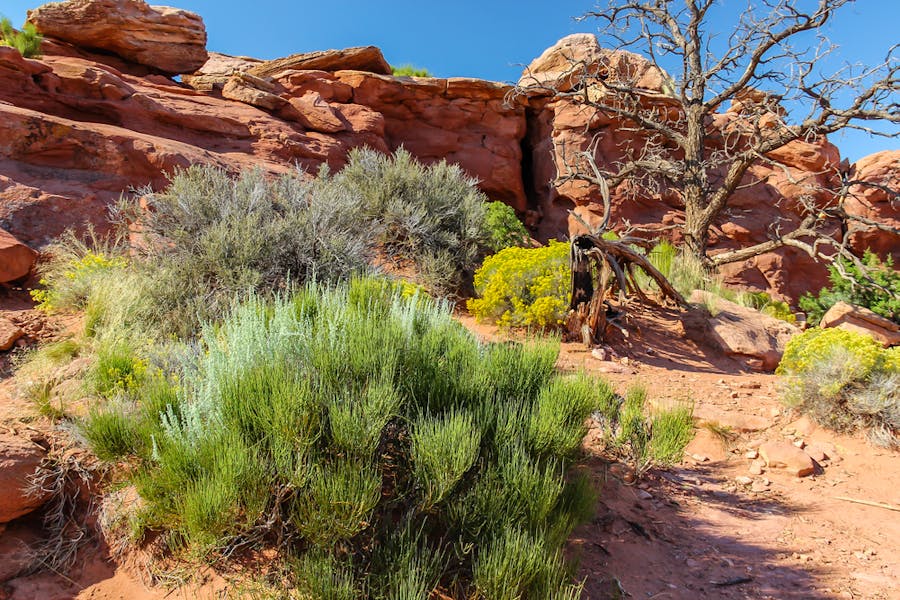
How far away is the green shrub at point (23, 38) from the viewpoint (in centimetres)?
1031

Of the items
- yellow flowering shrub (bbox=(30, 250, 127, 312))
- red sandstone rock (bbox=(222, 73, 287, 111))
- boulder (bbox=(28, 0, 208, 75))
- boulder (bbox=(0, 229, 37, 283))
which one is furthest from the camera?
red sandstone rock (bbox=(222, 73, 287, 111))

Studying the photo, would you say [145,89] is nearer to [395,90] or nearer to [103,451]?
[395,90]

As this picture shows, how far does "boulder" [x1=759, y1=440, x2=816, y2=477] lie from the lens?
12.6 ft

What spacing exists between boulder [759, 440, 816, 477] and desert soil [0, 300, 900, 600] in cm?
7

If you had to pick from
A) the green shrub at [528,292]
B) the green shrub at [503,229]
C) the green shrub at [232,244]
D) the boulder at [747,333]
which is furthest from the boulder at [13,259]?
the boulder at [747,333]

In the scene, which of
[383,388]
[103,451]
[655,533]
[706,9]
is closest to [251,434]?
[383,388]

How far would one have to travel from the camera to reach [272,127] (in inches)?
452

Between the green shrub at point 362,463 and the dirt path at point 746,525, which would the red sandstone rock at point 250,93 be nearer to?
the green shrub at point 362,463

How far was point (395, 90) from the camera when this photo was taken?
14.0m

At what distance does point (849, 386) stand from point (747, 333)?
2.55 m

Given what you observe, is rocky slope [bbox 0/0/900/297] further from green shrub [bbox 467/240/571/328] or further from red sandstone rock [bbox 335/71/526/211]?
green shrub [bbox 467/240/571/328]

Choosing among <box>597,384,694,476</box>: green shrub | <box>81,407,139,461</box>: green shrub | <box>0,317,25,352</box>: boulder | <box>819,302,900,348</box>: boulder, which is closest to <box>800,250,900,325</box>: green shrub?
<box>819,302,900,348</box>: boulder

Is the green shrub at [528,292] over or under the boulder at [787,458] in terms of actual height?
over

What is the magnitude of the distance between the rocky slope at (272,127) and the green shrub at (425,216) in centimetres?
213
